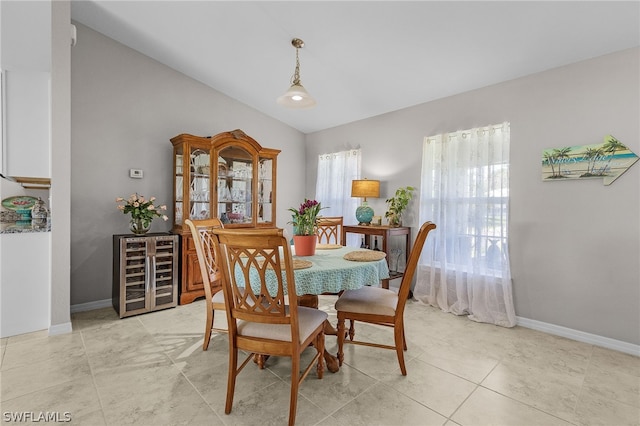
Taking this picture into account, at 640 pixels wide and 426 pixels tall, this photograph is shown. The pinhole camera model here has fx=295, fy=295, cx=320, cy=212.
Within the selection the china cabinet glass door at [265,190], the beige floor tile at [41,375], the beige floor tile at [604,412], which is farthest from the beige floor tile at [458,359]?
the china cabinet glass door at [265,190]

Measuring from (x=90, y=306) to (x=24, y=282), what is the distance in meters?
0.75

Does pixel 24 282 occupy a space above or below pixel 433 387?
above

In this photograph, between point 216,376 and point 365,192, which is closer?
point 216,376

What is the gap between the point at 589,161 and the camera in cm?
246

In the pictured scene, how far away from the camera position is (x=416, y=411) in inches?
64.6

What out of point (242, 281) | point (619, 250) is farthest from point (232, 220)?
point (619, 250)

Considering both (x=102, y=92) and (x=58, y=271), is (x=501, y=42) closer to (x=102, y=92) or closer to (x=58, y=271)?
(x=102, y=92)

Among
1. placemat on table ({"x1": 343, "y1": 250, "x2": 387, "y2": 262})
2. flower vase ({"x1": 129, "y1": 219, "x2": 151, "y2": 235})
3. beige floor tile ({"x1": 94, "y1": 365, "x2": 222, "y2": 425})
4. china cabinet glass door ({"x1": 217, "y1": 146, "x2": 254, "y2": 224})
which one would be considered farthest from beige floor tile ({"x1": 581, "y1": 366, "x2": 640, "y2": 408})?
flower vase ({"x1": 129, "y1": 219, "x2": 151, "y2": 235})

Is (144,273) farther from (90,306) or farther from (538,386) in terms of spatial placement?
(538,386)

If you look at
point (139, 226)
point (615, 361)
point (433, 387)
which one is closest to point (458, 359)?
point (433, 387)

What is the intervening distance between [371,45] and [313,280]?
2.18 m

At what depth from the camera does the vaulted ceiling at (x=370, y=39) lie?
2156 mm

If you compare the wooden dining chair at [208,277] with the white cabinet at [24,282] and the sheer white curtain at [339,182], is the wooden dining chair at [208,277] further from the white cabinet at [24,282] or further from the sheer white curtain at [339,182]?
the sheer white curtain at [339,182]

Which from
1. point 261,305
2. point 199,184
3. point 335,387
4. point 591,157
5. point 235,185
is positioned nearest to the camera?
point 261,305
